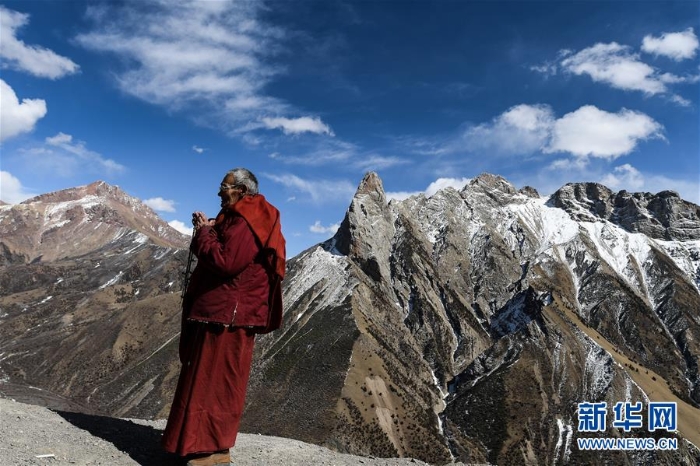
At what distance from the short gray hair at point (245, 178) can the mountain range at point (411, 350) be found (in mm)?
77199

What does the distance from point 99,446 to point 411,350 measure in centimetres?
12967

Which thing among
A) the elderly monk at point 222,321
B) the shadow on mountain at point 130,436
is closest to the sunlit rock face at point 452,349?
the shadow on mountain at point 130,436

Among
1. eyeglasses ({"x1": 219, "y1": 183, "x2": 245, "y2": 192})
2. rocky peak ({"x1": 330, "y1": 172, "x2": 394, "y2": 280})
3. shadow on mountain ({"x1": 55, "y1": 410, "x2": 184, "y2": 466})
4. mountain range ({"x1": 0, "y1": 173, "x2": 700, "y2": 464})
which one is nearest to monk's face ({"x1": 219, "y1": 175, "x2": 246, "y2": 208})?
eyeglasses ({"x1": 219, "y1": 183, "x2": 245, "y2": 192})

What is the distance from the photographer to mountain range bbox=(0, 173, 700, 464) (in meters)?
93.8

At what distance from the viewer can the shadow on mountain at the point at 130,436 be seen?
9.02 meters

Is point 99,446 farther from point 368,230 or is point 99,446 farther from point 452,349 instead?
point 368,230

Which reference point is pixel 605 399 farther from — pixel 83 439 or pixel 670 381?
pixel 83 439

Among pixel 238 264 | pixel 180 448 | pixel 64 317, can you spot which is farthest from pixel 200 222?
pixel 64 317

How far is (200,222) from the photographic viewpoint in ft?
29.6

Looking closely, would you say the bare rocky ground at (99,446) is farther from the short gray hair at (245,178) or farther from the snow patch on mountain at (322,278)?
the snow patch on mountain at (322,278)

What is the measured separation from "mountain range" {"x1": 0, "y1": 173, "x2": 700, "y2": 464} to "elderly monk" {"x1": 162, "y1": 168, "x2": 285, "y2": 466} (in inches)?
2997

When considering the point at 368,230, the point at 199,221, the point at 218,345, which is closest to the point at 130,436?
the point at 218,345

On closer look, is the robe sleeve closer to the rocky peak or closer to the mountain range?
the mountain range

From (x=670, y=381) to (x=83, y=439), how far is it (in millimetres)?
166268
